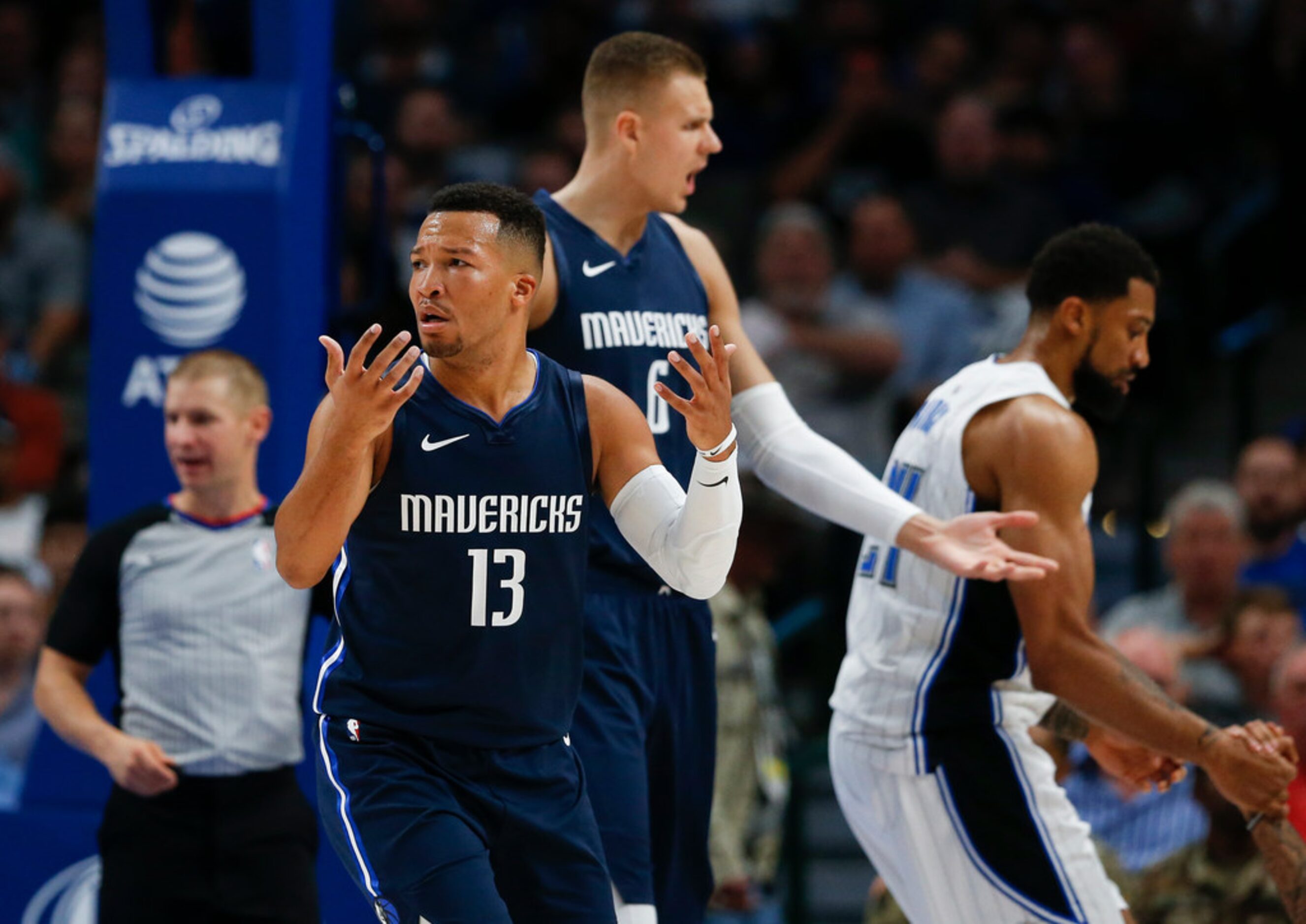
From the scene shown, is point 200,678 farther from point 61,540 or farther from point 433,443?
point 61,540

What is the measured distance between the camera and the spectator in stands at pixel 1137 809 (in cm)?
660

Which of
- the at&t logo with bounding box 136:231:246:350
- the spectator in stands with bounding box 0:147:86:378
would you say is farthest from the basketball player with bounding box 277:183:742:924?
the spectator in stands with bounding box 0:147:86:378

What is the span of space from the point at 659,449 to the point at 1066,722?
4.21 ft

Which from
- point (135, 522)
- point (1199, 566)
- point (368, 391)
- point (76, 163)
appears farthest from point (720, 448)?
point (76, 163)

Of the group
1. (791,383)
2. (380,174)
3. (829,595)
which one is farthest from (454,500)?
(791,383)

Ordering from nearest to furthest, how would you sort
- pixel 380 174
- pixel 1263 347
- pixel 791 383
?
pixel 380 174, pixel 791 383, pixel 1263 347

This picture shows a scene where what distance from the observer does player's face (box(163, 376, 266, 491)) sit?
498 centimetres

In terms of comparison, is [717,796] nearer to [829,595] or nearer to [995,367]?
[829,595]

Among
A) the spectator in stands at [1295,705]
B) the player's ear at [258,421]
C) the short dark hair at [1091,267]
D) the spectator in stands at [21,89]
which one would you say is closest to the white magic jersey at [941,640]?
the short dark hair at [1091,267]

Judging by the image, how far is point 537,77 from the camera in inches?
445

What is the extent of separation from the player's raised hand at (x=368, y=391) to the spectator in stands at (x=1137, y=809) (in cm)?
384

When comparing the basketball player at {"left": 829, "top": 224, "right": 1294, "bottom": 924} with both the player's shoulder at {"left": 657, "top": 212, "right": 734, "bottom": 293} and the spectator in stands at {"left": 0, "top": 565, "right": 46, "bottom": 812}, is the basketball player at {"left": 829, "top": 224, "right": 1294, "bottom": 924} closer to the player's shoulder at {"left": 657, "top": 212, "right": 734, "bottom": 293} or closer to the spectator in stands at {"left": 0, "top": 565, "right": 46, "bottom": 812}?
the player's shoulder at {"left": 657, "top": 212, "right": 734, "bottom": 293}

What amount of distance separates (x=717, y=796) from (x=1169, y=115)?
517cm

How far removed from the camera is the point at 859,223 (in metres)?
9.21
